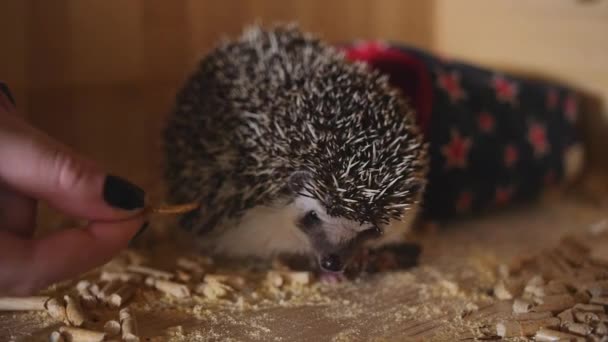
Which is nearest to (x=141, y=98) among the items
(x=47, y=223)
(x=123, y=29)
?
(x=123, y=29)

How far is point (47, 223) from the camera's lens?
6.39 feet

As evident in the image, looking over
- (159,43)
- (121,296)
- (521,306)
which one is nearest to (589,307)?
(521,306)

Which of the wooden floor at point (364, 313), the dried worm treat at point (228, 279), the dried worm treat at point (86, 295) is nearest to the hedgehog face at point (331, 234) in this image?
the wooden floor at point (364, 313)

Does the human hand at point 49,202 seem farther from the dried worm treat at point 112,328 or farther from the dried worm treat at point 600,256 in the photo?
the dried worm treat at point 600,256

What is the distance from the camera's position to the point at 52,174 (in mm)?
1222

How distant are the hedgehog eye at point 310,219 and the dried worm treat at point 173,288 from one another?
0.35 metres

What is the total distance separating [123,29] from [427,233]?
1.38m

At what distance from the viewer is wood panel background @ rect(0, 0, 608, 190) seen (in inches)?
88.2

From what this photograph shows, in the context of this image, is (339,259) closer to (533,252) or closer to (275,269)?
(275,269)

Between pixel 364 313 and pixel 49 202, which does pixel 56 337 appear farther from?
pixel 364 313

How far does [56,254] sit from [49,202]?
0.11 m

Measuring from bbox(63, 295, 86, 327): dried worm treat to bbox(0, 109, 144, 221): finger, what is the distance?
267 mm

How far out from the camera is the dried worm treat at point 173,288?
1606 mm

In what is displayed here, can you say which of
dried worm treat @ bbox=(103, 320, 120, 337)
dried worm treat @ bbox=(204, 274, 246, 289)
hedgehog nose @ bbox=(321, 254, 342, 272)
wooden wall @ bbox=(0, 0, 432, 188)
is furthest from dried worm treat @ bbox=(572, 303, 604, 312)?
wooden wall @ bbox=(0, 0, 432, 188)
